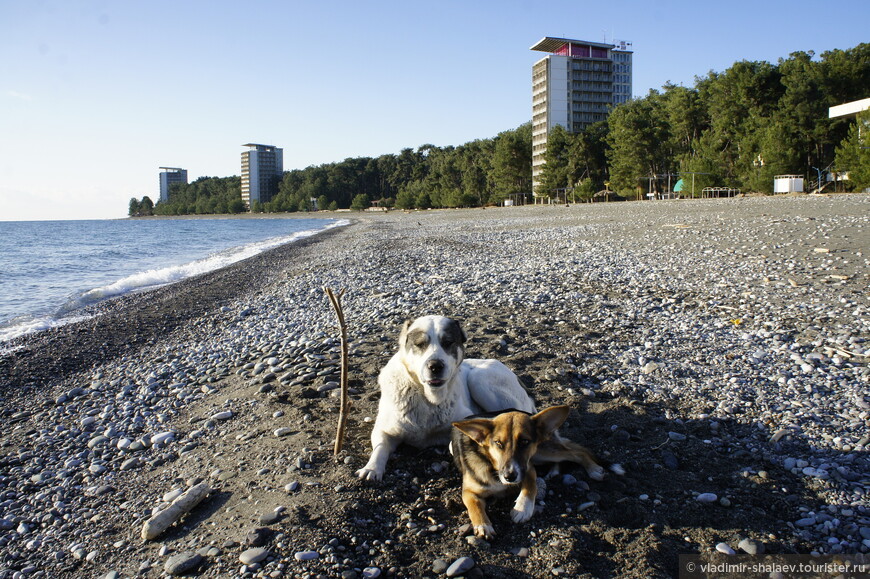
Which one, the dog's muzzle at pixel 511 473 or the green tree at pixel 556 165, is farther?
the green tree at pixel 556 165

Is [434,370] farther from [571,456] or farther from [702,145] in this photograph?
[702,145]

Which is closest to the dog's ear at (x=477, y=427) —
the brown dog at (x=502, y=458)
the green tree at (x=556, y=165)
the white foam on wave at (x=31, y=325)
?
the brown dog at (x=502, y=458)

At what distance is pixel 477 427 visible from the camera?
167 inches

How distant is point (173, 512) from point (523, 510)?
2735 mm

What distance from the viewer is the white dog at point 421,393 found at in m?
4.87

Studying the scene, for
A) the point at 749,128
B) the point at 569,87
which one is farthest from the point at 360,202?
the point at 749,128

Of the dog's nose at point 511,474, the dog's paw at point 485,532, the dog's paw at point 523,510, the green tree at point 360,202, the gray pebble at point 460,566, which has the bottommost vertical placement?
the gray pebble at point 460,566

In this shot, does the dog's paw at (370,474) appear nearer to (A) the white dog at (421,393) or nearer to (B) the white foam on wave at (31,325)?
(A) the white dog at (421,393)

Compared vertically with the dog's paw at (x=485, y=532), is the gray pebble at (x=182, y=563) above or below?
below

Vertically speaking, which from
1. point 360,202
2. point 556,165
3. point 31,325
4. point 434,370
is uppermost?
point 556,165

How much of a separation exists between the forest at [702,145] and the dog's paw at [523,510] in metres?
51.9

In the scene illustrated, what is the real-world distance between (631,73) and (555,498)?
642ft

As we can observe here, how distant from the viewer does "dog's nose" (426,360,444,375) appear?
4797mm

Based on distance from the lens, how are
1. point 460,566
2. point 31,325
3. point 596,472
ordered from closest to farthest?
point 460,566 → point 596,472 → point 31,325
